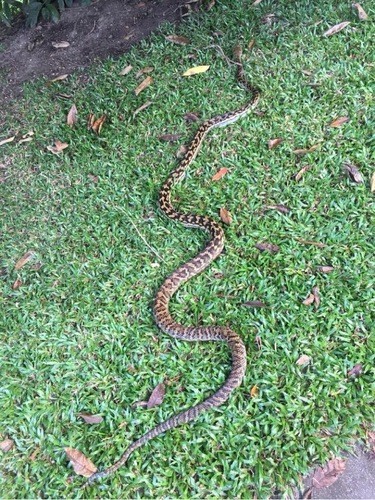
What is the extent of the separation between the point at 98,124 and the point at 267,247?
2717 millimetres

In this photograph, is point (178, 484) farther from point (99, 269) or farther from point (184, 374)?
point (99, 269)

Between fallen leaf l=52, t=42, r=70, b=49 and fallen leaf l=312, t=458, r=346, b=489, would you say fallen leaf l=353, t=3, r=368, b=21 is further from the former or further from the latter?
fallen leaf l=312, t=458, r=346, b=489

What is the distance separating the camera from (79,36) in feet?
24.1

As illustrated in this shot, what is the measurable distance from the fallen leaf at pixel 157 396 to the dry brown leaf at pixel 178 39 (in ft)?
15.7

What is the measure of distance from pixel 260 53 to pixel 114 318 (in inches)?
155

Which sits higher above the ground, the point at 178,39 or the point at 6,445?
the point at 178,39

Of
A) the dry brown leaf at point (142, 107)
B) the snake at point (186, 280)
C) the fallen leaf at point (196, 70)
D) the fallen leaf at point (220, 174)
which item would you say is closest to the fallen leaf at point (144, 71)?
the fallen leaf at point (196, 70)

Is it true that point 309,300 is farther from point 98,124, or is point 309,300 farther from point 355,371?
point 98,124

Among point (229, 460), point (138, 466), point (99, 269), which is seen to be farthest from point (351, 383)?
point (99, 269)

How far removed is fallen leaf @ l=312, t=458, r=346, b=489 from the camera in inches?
129

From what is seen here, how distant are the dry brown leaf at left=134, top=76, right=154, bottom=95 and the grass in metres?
0.08

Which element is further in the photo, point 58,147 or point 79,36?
point 79,36

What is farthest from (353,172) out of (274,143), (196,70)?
(196,70)

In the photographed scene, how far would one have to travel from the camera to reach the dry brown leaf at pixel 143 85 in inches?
248
